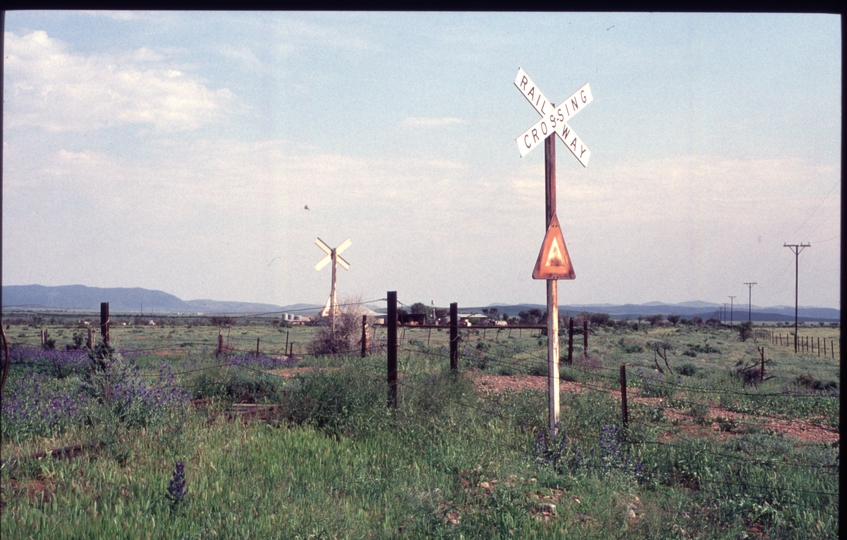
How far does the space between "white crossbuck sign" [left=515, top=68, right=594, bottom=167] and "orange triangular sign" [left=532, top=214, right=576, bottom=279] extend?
1.04m

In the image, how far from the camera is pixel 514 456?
7.37 metres

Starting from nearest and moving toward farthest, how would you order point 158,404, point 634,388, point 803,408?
point 158,404, point 803,408, point 634,388

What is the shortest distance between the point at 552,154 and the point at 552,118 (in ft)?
1.81

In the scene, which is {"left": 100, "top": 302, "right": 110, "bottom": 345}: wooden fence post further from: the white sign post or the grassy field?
the white sign post

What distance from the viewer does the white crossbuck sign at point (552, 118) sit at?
25.5ft

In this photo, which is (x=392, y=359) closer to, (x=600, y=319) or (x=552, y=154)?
(x=552, y=154)

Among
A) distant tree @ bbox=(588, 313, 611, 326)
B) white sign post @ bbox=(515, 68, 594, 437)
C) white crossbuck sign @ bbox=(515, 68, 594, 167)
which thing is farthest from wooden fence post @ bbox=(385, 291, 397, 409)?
distant tree @ bbox=(588, 313, 611, 326)

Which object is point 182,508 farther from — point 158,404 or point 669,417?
point 669,417

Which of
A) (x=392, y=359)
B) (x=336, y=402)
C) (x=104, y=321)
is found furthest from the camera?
(x=104, y=321)

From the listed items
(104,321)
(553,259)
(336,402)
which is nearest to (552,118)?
(553,259)

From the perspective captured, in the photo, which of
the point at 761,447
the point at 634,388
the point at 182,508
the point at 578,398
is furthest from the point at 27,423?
the point at 634,388

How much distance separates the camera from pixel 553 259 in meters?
8.05
